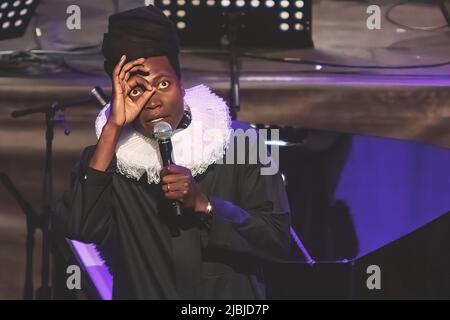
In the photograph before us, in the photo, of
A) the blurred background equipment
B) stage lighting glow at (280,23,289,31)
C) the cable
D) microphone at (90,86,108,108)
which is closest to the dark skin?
microphone at (90,86,108,108)

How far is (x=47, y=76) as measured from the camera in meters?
3.45

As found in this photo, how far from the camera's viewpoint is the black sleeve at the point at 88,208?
252 cm

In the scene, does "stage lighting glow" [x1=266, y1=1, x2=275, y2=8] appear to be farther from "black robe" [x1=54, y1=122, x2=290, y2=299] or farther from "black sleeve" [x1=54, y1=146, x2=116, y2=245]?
"black sleeve" [x1=54, y1=146, x2=116, y2=245]

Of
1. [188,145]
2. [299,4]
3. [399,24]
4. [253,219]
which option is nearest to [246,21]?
[299,4]

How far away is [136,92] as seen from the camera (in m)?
2.53

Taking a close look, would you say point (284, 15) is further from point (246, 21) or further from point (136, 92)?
point (136, 92)

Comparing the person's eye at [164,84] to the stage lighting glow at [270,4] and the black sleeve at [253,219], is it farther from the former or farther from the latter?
the stage lighting glow at [270,4]

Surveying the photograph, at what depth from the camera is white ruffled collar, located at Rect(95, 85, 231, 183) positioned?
2564mm

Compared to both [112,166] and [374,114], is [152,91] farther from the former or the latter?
[374,114]

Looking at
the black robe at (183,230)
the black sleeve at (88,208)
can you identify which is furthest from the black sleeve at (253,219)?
the black sleeve at (88,208)

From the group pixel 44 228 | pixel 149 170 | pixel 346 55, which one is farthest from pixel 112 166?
pixel 346 55

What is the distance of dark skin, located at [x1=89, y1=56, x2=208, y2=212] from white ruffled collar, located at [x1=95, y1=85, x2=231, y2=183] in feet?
0.13
